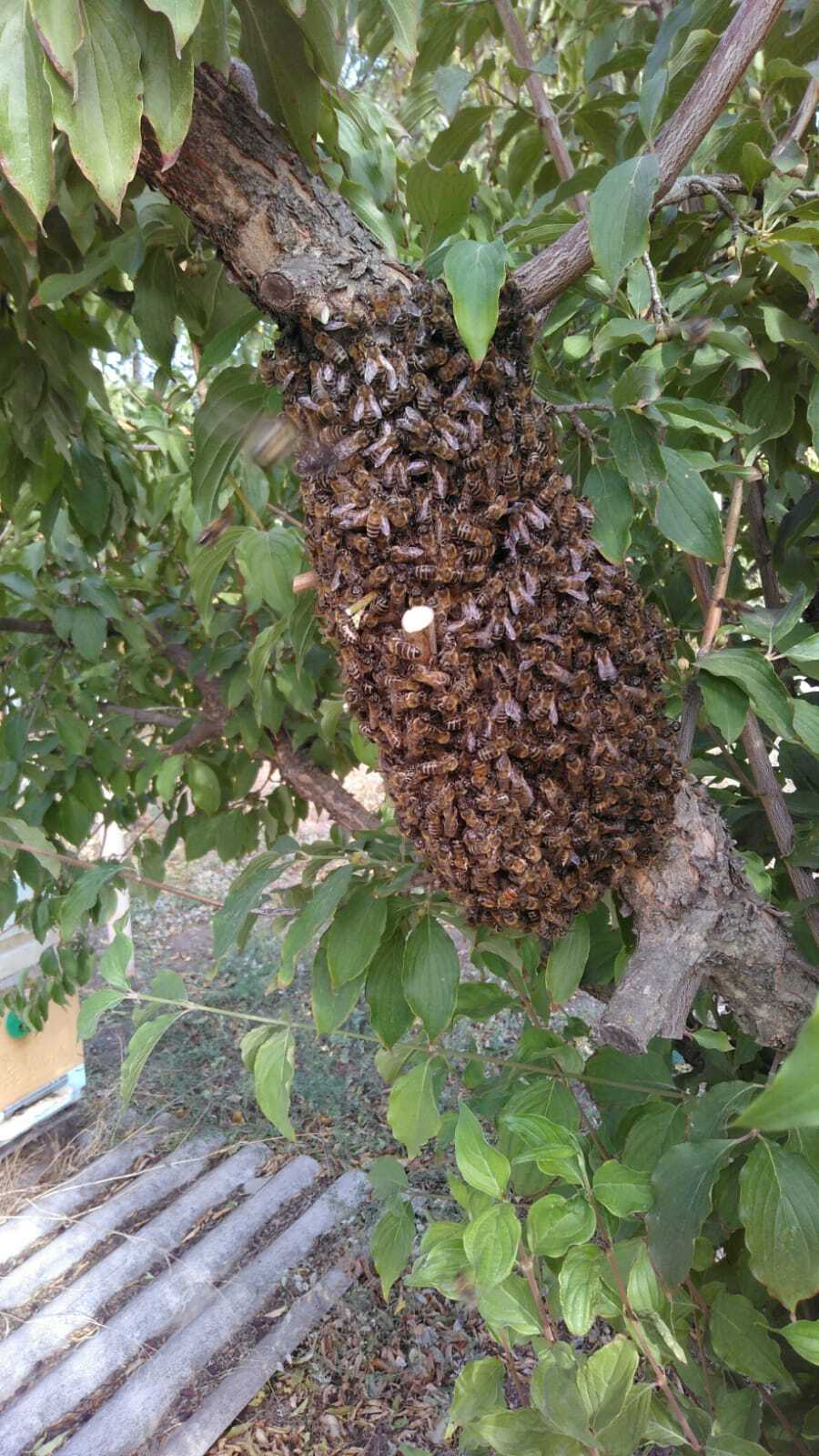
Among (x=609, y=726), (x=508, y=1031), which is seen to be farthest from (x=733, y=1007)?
(x=508, y=1031)

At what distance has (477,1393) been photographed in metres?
0.79

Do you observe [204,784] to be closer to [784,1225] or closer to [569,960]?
[569,960]

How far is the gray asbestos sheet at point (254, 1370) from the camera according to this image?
176cm

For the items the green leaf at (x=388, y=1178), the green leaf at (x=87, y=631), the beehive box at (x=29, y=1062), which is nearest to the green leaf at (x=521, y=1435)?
the green leaf at (x=388, y=1178)

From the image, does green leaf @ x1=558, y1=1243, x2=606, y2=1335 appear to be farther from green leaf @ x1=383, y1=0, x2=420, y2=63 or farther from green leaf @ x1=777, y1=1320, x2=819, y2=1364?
green leaf @ x1=383, y1=0, x2=420, y2=63

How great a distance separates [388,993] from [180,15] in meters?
→ 0.68

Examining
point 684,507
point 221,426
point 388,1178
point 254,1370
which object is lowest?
point 254,1370

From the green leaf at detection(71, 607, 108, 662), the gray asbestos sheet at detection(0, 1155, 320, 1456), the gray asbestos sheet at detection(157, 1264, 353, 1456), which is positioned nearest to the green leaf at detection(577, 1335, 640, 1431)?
the green leaf at detection(71, 607, 108, 662)

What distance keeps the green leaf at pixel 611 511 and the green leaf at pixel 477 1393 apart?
678mm

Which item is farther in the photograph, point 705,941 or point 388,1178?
point 388,1178

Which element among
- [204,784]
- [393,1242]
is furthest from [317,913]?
[204,784]

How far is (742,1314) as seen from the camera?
30.2 inches

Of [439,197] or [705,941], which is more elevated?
[439,197]

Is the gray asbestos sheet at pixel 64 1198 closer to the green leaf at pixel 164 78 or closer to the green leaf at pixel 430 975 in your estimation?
the green leaf at pixel 430 975
